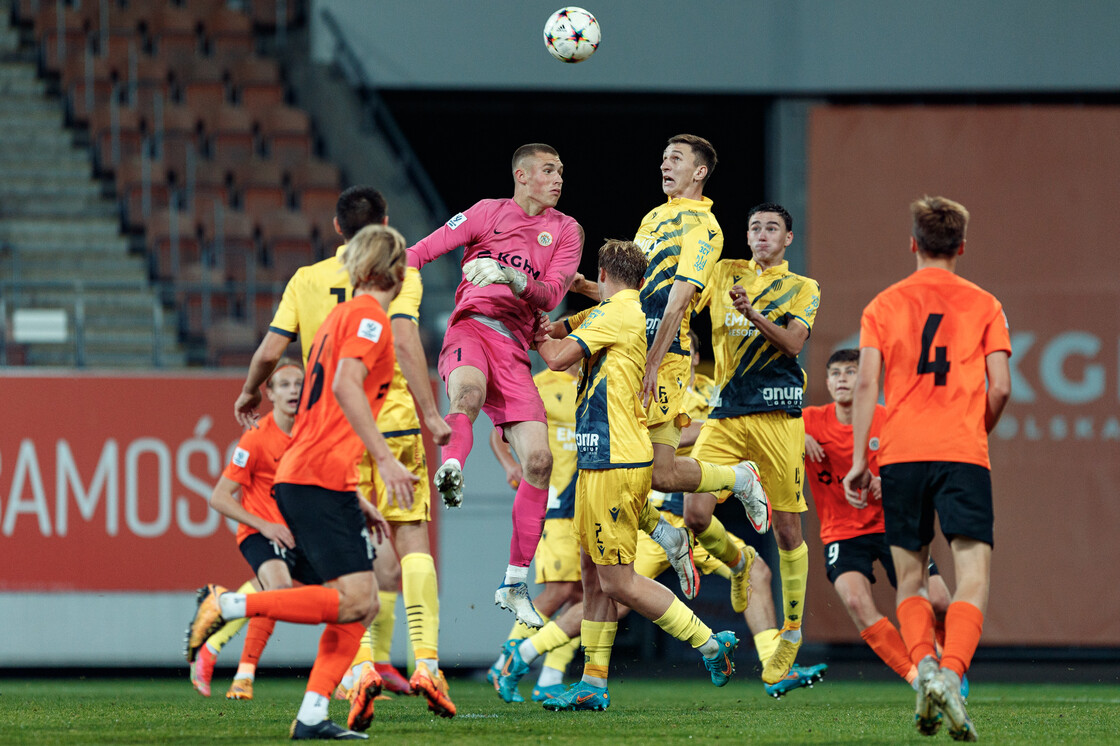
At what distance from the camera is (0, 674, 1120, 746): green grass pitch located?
5.89 m

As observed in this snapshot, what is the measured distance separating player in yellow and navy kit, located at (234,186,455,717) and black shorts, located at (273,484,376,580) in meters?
0.81

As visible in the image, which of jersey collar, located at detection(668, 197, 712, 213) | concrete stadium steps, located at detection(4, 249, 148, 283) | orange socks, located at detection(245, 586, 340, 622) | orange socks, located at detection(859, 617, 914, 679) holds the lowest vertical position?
orange socks, located at detection(859, 617, 914, 679)

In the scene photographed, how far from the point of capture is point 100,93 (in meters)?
15.0

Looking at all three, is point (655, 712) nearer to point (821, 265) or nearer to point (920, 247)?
point (920, 247)

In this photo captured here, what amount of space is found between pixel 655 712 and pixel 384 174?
26.1ft

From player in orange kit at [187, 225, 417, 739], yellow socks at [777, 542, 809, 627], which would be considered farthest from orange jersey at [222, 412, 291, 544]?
yellow socks at [777, 542, 809, 627]

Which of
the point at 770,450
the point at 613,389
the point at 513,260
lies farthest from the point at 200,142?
the point at 613,389

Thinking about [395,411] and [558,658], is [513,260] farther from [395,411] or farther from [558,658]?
[558,658]

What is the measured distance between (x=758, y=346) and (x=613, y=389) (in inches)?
67.3

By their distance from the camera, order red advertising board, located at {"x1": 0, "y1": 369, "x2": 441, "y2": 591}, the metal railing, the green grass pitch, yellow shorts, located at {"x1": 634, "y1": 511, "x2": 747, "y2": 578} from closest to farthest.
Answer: the green grass pitch < yellow shorts, located at {"x1": 634, "y1": 511, "x2": 747, "y2": 578} < red advertising board, located at {"x1": 0, "y1": 369, "x2": 441, "y2": 591} < the metal railing

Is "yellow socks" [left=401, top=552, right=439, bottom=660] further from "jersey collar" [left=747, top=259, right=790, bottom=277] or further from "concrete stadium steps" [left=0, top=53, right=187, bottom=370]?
"concrete stadium steps" [left=0, top=53, right=187, bottom=370]

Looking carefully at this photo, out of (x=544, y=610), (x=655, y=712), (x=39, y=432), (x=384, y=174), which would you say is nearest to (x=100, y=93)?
(x=384, y=174)

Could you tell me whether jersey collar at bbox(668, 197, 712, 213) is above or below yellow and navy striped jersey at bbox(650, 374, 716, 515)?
above

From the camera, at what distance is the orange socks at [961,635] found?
17.6 ft
